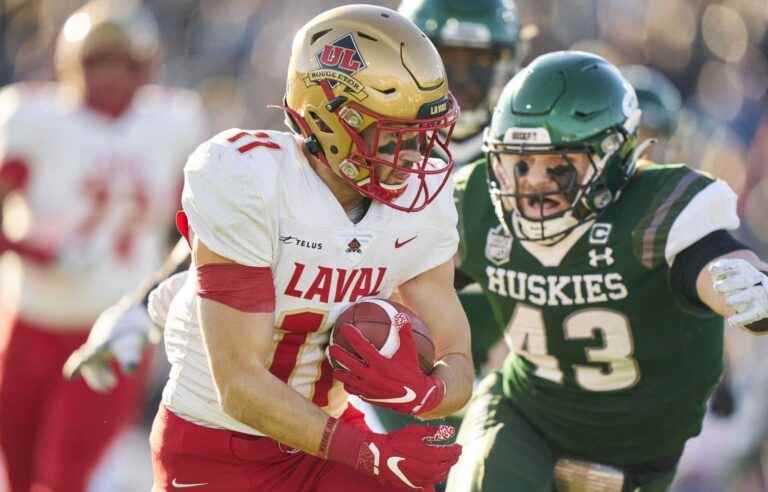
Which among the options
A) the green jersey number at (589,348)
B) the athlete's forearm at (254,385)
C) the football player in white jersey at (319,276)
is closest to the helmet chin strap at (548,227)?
the green jersey number at (589,348)

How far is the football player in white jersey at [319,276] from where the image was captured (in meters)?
3.48

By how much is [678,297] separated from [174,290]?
1389 millimetres

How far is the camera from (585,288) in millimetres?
4426

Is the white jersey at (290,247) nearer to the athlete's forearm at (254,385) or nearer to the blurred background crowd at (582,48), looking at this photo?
the athlete's forearm at (254,385)

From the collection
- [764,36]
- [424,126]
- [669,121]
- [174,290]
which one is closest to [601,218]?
[424,126]

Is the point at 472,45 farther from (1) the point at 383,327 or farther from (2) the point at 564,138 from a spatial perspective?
(1) the point at 383,327

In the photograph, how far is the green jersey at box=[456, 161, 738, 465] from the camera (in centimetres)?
432

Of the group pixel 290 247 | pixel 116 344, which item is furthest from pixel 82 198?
pixel 290 247

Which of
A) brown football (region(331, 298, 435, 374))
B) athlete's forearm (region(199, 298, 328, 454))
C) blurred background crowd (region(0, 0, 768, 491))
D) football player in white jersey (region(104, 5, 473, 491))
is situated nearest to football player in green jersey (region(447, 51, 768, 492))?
football player in white jersey (region(104, 5, 473, 491))

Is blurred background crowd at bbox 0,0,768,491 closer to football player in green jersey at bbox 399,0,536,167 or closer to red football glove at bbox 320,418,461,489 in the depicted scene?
football player in green jersey at bbox 399,0,536,167

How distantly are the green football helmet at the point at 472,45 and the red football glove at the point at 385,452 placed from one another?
259cm

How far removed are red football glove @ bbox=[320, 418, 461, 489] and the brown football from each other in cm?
19

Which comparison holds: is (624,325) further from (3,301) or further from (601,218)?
(3,301)

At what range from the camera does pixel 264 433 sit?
139 inches
